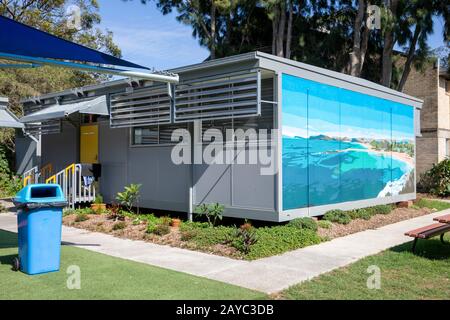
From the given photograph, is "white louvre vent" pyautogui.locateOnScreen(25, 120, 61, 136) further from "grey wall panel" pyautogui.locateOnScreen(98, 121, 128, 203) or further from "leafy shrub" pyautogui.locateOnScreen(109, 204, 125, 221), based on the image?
"leafy shrub" pyautogui.locateOnScreen(109, 204, 125, 221)

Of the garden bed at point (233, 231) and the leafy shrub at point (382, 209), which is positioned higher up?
the leafy shrub at point (382, 209)

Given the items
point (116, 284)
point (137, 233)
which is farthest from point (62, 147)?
point (116, 284)

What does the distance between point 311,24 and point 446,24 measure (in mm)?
6471

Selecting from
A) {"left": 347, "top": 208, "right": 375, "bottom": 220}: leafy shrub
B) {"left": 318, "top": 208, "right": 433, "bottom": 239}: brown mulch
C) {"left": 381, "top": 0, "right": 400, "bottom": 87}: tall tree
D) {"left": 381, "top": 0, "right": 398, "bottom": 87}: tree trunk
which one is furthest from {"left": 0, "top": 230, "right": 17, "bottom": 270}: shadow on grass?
{"left": 381, "top": 0, "right": 398, "bottom": 87}: tree trunk

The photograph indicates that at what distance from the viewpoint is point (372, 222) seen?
1134cm

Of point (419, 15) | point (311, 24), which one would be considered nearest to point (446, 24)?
point (419, 15)

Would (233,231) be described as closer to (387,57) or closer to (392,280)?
(392,280)

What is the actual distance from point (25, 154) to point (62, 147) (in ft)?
9.86

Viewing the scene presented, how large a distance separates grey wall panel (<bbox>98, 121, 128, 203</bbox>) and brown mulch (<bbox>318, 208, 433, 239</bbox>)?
232 inches

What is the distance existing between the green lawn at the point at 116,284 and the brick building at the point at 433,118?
18.1 m

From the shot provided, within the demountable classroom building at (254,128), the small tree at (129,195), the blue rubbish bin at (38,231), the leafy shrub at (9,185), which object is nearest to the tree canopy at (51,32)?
the leafy shrub at (9,185)

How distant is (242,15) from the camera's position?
25.1m

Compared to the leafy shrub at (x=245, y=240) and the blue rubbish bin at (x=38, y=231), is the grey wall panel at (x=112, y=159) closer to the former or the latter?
the leafy shrub at (x=245, y=240)

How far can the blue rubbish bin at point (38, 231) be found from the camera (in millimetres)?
6484
